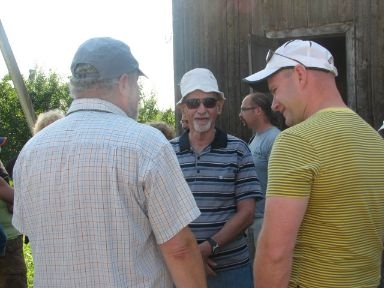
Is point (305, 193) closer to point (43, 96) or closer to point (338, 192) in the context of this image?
point (338, 192)

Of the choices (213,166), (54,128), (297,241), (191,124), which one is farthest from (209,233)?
(54,128)

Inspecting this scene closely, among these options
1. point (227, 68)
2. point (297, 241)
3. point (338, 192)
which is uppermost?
point (227, 68)

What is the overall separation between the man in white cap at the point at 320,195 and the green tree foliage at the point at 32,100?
1378 centimetres

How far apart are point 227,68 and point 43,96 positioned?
14.8 metres

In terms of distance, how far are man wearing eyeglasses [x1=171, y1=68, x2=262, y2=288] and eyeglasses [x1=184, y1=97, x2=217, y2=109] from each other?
121 mm

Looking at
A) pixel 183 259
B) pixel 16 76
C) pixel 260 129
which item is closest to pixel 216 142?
pixel 183 259

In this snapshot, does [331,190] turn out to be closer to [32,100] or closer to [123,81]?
[123,81]

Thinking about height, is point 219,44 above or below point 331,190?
above

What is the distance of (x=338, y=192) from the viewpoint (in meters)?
1.83

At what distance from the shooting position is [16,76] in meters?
5.90

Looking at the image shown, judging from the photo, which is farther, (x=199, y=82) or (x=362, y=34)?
(x=362, y=34)

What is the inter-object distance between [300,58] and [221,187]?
1140mm

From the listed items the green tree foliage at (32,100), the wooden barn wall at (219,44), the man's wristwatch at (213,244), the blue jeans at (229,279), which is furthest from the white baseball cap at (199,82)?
the green tree foliage at (32,100)

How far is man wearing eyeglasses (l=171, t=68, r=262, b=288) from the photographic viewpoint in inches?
116
